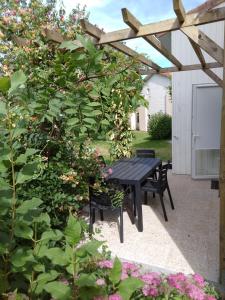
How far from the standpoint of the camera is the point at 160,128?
1650cm

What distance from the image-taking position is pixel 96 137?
2.14 m

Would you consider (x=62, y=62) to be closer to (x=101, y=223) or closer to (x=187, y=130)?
(x=101, y=223)

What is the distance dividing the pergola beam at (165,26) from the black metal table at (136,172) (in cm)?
201

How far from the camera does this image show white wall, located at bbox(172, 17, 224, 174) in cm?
689

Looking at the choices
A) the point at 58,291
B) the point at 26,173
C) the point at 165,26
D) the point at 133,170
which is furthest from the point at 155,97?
the point at 58,291

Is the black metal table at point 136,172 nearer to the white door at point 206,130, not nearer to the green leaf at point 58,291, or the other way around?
the white door at point 206,130

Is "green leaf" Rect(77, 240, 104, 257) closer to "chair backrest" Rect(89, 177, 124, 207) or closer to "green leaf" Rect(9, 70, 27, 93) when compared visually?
"green leaf" Rect(9, 70, 27, 93)

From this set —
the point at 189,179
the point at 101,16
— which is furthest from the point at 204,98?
the point at 101,16

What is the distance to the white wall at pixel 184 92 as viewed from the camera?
22.6 ft

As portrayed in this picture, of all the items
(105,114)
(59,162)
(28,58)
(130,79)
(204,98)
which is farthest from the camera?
(204,98)

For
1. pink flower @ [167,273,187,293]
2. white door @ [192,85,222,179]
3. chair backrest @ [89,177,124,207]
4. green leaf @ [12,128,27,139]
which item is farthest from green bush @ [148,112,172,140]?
green leaf @ [12,128,27,139]

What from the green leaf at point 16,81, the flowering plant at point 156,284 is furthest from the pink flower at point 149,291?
the green leaf at point 16,81

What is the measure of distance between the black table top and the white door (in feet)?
6.13

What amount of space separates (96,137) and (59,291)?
1.13m
